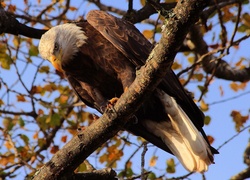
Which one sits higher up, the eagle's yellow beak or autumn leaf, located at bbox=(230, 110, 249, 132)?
the eagle's yellow beak

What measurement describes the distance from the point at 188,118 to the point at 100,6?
6.80 feet

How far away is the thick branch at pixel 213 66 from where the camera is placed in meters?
4.93

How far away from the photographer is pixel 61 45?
3.86 metres

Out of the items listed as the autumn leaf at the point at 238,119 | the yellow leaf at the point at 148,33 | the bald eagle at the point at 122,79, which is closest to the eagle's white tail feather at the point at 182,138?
the bald eagle at the point at 122,79

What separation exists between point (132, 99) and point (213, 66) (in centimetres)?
248

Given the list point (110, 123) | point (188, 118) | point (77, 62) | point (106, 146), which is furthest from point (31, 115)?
point (110, 123)

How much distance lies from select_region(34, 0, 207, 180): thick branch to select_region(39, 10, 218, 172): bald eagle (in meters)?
0.79

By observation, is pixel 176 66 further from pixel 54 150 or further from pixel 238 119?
pixel 54 150

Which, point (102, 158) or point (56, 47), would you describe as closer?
point (56, 47)

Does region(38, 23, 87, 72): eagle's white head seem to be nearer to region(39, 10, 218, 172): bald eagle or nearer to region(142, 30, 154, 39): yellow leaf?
region(39, 10, 218, 172): bald eagle

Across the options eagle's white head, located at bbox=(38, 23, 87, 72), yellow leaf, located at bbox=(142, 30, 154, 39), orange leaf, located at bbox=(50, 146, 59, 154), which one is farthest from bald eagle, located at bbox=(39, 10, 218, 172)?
orange leaf, located at bbox=(50, 146, 59, 154)

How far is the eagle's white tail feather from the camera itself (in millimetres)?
3682

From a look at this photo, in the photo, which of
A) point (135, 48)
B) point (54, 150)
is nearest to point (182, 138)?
point (135, 48)

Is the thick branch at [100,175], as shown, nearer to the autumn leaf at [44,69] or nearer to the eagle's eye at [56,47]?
the eagle's eye at [56,47]
